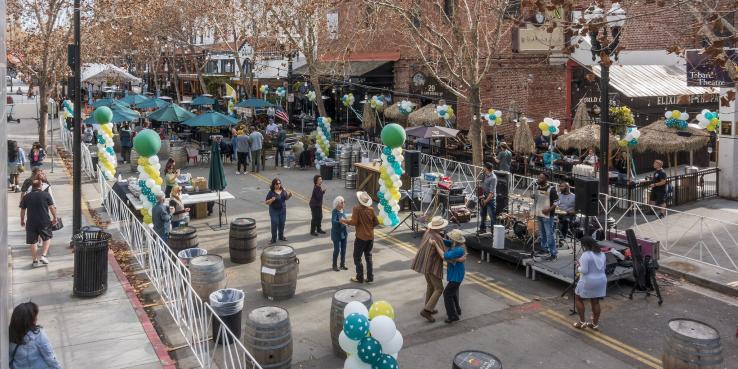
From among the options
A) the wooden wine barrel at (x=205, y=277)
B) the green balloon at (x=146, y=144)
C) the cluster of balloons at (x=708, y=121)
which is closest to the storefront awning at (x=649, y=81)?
the cluster of balloons at (x=708, y=121)

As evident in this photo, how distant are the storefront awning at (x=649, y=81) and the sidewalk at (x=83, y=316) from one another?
1845 cm

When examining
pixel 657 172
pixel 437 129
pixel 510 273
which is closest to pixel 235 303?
pixel 510 273

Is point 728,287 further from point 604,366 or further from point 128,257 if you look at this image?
point 128,257

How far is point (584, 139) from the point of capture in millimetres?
19953

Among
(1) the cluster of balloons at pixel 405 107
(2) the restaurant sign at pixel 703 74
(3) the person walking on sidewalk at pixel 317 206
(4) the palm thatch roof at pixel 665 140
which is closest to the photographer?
(3) the person walking on sidewalk at pixel 317 206

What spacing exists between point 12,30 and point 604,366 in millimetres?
29723

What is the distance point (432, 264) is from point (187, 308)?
3700 mm

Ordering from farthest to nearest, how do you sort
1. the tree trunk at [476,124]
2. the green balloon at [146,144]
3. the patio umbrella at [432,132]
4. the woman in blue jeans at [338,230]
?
1. the patio umbrella at [432,132]
2. the tree trunk at [476,124]
3. the green balloon at [146,144]
4. the woman in blue jeans at [338,230]

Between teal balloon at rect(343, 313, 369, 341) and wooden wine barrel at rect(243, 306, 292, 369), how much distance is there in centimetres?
175

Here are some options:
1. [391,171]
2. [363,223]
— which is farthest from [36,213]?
[391,171]

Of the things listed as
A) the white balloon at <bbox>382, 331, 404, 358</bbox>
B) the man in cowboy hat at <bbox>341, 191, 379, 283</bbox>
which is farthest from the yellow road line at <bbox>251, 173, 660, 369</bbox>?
the white balloon at <bbox>382, 331, 404, 358</bbox>

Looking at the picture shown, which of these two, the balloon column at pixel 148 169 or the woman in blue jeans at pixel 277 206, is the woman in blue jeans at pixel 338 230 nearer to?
the woman in blue jeans at pixel 277 206

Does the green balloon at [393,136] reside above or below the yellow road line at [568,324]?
above

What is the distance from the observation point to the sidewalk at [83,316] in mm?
8562
